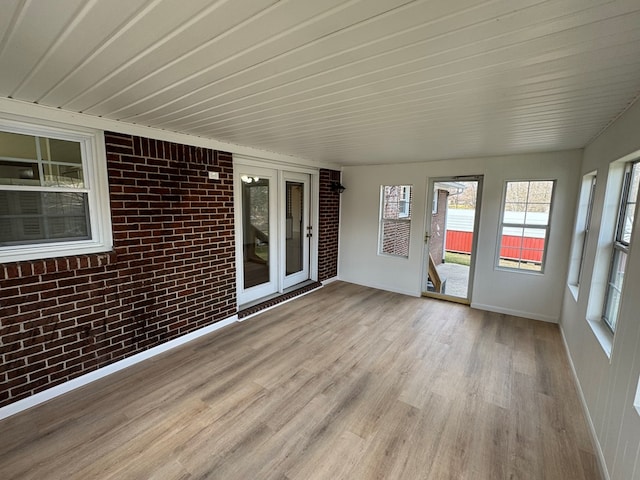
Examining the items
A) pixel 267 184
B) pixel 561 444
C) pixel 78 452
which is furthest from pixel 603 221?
pixel 78 452

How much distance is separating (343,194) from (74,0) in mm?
4743

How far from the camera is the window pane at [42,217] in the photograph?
2.12m

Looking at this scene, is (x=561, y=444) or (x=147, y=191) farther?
(x=147, y=191)

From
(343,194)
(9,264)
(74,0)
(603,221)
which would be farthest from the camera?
(343,194)

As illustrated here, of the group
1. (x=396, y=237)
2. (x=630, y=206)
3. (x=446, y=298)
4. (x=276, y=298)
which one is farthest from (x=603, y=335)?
(x=276, y=298)

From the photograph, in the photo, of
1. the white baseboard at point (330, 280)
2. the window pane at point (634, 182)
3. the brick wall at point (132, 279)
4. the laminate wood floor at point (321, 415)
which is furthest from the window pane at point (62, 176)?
the window pane at point (634, 182)

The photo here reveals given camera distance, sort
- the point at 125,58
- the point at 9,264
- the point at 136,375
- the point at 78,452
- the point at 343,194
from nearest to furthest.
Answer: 1. the point at 125,58
2. the point at 78,452
3. the point at 9,264
4. the point at 136,375
5. the point at 343,194

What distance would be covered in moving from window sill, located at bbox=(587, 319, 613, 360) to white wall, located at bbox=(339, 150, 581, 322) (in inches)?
65.2

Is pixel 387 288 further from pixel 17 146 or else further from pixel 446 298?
pixel 17 146

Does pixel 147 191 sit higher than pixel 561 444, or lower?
higher

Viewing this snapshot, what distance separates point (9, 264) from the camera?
80.5 inches

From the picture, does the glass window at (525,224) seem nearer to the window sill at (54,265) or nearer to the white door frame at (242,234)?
the white door frame at (242,234)

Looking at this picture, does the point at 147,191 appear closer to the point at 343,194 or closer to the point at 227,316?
the point at 227,316

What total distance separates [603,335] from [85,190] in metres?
4.32
